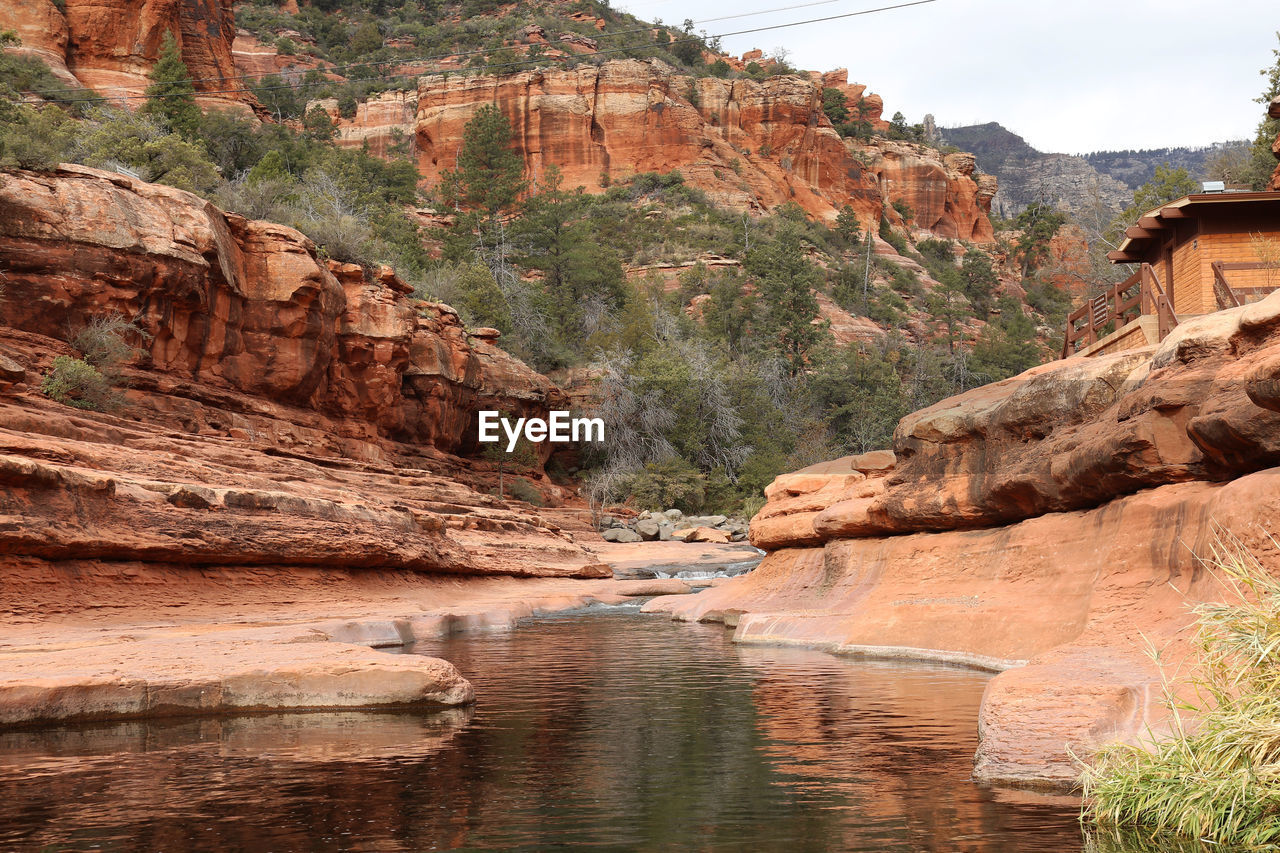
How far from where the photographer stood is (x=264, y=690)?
352 inches

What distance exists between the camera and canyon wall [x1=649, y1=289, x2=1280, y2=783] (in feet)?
22.5

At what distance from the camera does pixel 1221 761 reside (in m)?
4.56

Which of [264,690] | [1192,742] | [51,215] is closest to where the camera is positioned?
[1192,742]

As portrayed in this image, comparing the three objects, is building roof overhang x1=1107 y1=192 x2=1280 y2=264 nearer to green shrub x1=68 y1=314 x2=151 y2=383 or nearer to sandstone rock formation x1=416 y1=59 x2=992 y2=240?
green shrub x1=68 y1=314 x2=151 y2=383

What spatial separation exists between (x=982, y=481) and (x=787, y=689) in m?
4.16

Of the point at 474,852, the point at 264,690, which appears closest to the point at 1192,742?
the point at 474,852

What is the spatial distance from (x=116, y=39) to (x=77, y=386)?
35421 mm

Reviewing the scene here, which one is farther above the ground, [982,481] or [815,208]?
[815,208]

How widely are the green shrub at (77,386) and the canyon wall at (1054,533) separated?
40.1 ft

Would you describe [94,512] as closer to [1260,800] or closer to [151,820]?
[151,820]

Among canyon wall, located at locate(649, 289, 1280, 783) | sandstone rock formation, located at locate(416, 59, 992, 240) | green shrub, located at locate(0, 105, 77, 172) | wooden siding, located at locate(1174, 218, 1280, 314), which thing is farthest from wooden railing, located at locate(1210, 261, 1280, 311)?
sandstone rock formation, located at locate(416, 59, 992, 240)

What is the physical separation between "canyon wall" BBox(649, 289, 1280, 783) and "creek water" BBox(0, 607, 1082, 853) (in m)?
0.75

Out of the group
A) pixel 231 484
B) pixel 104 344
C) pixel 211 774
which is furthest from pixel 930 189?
pixel 211 774

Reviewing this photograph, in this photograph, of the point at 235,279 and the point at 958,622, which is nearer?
the point at 958,622
